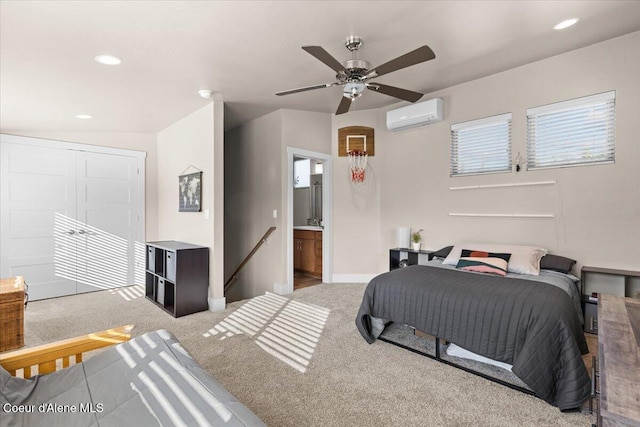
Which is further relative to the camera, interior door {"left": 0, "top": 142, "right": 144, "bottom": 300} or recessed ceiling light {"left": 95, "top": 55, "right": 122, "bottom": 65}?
interior door {"left": 0, "top": 142, "right": 144, "bottom": 300}

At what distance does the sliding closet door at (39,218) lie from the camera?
13.7 ft

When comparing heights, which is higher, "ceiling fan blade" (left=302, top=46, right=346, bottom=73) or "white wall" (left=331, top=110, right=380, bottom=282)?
"ceiling fan blade" (left=302, top=46, right=346, bottom=73)

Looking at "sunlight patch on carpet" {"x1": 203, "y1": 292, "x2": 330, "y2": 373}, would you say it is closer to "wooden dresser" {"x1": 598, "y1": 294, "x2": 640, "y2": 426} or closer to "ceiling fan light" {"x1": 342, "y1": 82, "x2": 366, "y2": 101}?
"wooden dresser" {"x1": 598, "y1": 294, "x2": 640, "y2": 426}

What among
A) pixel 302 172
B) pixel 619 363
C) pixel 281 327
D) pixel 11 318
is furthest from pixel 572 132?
pixel 11 318

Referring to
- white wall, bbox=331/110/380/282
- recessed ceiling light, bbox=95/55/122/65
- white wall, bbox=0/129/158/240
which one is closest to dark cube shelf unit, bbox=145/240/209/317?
white wall, bbox=0/129/158/240

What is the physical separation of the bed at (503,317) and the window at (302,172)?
166 inches

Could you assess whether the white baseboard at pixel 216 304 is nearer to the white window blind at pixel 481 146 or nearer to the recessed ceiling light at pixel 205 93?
the recessed ceiling light at pixel 205 93

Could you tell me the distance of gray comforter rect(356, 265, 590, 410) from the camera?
1909mm

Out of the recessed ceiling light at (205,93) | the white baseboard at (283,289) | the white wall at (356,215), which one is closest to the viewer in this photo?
the recessed ceiling light at (205,93)

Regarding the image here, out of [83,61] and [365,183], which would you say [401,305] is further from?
[83,61]

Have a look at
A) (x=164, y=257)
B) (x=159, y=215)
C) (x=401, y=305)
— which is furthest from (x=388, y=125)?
(x=159, y=215)

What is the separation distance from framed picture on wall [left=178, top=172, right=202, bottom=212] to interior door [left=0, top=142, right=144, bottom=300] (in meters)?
1.15

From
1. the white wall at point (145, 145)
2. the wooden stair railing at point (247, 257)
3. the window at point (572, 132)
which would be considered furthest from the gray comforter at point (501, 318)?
the white wall at point (145, 145)

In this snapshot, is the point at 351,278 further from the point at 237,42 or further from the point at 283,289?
the point at 237,42
